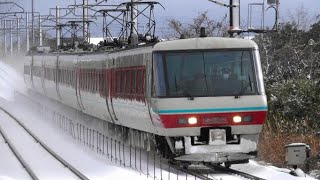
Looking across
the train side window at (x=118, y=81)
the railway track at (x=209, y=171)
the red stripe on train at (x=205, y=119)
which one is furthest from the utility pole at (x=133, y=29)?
the red stripe on train at (x=205, y=119)

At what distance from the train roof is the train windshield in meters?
0.10

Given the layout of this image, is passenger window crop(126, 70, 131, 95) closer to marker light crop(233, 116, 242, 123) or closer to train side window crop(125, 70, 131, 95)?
train side window crop(125, 70, 131, 95)

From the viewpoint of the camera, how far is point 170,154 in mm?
16031

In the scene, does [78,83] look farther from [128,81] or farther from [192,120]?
[192,120]

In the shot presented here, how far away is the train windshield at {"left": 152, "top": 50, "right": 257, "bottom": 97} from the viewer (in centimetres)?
1572

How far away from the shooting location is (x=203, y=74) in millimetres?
15852

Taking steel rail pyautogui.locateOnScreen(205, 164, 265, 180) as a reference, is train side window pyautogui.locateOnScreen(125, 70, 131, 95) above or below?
above

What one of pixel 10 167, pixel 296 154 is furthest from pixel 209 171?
pixel 10 167

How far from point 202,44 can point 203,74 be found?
24.2 inches

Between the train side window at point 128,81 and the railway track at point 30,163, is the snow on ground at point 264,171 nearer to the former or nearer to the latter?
the train side window at point 128,81

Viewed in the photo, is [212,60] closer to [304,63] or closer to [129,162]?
[129,162]

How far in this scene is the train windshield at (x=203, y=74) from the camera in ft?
51.6

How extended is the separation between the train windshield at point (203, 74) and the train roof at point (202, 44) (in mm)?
103

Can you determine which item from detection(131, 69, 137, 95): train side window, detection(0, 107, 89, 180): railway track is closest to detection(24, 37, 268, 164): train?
detection(131, 69, 137, 95): train side window
